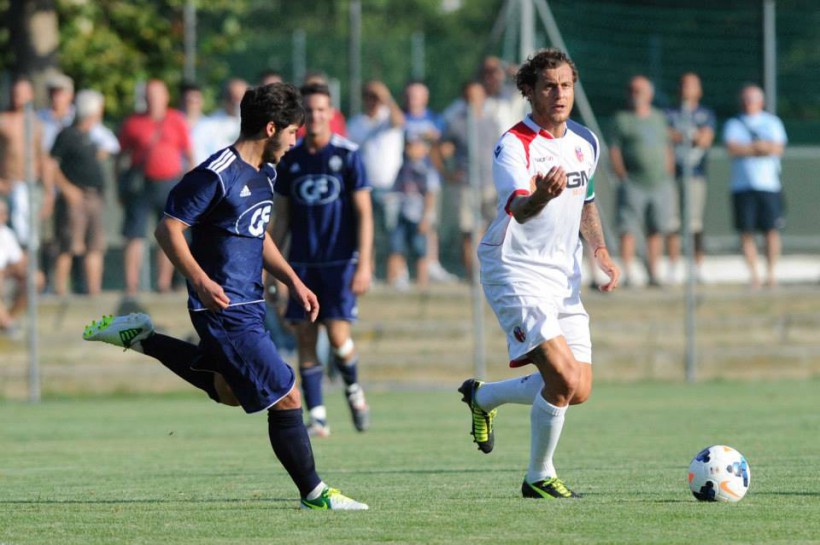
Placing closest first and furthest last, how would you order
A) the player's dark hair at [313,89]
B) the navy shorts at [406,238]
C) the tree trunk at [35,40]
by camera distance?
the player's dark hair at [313,89] < the navy shorts at [406,238] < the tree trunk at [35,40]

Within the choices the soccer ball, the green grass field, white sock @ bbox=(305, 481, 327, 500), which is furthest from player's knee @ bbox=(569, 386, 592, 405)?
white sock @ bbox=(305, 481, 327, 500)

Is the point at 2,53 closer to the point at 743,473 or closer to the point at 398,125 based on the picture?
the point at 398,125

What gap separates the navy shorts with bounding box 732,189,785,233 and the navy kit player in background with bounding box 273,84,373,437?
268 inches

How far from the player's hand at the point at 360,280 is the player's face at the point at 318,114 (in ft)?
3.35

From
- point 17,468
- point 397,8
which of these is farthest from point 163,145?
point 397,8

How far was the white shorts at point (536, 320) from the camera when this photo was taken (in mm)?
7875

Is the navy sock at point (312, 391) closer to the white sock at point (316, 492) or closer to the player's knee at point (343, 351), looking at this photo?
the player's knee at point (343, 351)

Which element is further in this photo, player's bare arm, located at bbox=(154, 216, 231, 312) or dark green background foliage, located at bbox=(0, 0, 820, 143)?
dark green background foliage, located at bbox=(0, 0, 820, 143)

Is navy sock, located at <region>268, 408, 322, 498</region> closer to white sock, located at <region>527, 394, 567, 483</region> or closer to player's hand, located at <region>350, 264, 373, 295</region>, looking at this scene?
white sock, located at <region>527, 394, 567, 483</region>

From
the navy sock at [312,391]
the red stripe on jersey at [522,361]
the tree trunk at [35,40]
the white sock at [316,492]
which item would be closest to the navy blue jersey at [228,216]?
the white sock at [316,492]

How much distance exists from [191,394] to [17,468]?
699cm

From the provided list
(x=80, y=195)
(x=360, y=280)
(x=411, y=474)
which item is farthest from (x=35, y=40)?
(x=411, y=474)

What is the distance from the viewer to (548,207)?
8.01 metres

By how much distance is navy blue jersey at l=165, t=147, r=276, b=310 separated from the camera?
753cm
